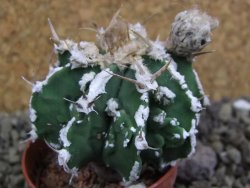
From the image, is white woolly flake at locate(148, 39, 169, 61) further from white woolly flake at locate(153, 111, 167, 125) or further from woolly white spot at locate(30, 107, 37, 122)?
woolly white spot at locate(30, 107, 37, 122)

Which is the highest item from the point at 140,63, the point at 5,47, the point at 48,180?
the point at 140,63

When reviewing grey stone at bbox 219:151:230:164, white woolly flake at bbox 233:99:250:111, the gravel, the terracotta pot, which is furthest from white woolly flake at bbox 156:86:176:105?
white woolly flake at bbox 233:99:250:111

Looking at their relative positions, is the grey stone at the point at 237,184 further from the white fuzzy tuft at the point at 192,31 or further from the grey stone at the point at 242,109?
the white fuzzy tuft at the point at 192,31

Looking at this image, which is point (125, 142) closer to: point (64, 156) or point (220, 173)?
point (64, 156)

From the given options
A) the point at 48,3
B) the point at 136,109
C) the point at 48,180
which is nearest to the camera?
the point at 136,109

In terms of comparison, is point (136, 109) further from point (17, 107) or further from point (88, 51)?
Answer: point (17, 107)

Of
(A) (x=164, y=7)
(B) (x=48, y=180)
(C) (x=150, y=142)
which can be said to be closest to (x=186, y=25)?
(C) (x=150, y=142)

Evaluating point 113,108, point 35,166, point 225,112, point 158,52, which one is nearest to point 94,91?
point 113,108
